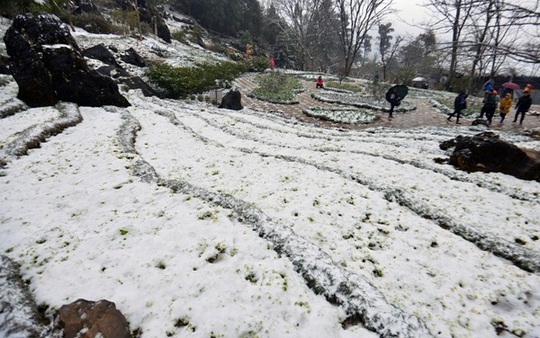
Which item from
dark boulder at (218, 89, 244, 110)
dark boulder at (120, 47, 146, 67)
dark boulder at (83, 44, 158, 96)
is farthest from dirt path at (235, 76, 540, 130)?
dark boulder at (120, 47, 146, 67)

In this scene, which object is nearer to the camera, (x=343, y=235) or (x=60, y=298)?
(x=60, y=298)

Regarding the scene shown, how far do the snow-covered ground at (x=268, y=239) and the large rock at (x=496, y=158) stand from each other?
0.39 metres

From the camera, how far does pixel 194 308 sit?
319cm

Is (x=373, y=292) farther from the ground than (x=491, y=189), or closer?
closer

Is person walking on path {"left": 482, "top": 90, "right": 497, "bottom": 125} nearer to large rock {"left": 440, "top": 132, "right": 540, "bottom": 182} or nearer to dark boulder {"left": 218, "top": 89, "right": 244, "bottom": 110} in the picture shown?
large rock {"left": 440, "top": 132, "right": 540, "bottom": 182}

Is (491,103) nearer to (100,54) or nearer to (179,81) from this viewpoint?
(179,81)

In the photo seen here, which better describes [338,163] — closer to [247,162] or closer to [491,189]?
[247,162]

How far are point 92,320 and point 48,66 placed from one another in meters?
11.3

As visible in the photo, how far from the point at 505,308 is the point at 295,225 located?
10.1 ft

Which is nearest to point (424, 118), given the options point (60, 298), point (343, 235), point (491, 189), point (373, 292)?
point (491, 189)

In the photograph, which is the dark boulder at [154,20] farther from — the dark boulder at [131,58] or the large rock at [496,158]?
the large rock at [496,158]

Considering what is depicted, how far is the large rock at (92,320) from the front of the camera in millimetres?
2721

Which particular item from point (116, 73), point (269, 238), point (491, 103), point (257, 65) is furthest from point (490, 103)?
point (257, 65)

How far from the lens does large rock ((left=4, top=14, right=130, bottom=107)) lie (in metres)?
9.75
